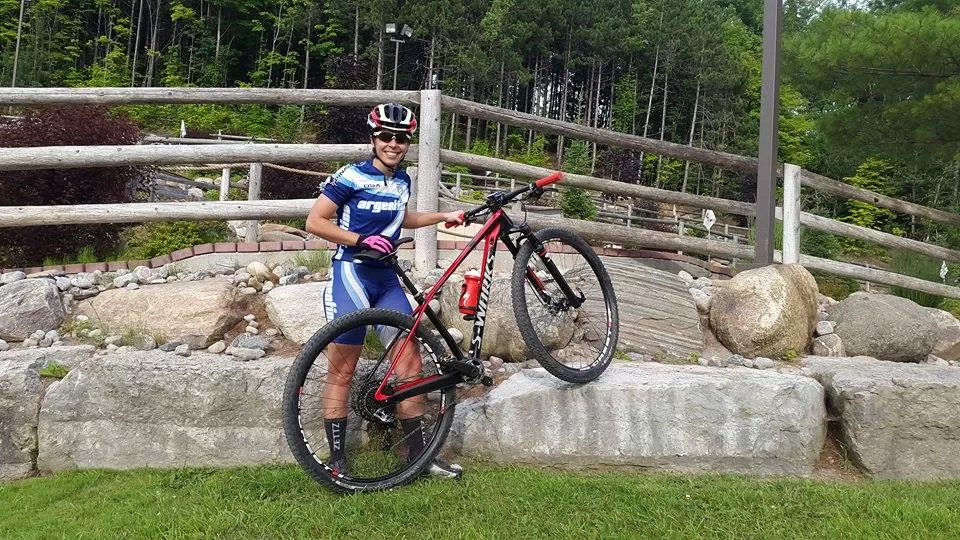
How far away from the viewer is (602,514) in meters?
2.70

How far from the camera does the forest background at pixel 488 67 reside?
30.5 meters

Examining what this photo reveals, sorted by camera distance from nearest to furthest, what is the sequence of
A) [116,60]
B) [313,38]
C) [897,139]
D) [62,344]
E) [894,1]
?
[62,344]
[897,139]
[894,1]
[116,60]
[313,38]

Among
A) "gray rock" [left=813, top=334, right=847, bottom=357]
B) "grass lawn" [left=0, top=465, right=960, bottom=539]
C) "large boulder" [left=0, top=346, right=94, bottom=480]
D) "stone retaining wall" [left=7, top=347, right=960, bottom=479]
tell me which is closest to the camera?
"grass lawn" [left=0, top=465, right=960, bottom=539]

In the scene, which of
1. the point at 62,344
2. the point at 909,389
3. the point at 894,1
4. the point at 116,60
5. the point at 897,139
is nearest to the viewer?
the point at 909,389

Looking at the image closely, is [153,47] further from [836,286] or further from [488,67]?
[836,286]

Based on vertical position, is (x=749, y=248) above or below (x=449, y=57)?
below

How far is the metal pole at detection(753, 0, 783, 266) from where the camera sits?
17.9ft

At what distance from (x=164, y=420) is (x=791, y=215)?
556 cm

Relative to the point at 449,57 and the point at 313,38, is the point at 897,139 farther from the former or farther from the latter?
the point at 313,38

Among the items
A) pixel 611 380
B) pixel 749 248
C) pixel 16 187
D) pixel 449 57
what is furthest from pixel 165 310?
pixel 449 57

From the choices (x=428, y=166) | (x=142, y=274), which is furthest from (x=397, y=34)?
(x=142, y=274)

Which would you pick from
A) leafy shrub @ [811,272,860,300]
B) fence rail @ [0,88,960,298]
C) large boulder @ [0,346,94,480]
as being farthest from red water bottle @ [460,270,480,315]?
leafy shrub @ [811,272,860,300]

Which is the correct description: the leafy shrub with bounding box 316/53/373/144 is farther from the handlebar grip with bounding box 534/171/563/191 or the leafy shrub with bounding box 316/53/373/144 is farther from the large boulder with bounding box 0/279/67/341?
the handlebar grip with bounding box 534/171/563/191

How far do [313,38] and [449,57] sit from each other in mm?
12042
